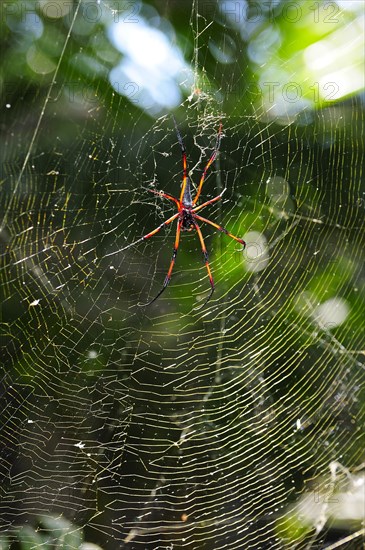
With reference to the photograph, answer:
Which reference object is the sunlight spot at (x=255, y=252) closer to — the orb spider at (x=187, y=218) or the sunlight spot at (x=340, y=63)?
→ the orb spider at (x=187, y=218)

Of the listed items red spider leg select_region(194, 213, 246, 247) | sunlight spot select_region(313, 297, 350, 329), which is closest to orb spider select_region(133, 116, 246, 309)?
red spider leg select_region(194, 213, 246, 247)

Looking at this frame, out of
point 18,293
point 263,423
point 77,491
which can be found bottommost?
point 77,491

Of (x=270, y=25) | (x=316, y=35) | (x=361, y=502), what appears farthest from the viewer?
(x=361, y=502)

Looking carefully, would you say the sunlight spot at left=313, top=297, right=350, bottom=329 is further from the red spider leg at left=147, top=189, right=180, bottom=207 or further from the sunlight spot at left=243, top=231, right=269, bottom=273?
the red spider leg at left=147, top=189, right=180, bottom=207

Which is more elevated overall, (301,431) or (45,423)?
(45,423)

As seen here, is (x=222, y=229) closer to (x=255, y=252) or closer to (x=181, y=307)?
(x=255, y=252)

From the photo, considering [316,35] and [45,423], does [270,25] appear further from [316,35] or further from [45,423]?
[45,423]

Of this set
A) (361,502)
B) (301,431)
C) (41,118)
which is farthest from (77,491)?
(41,118)

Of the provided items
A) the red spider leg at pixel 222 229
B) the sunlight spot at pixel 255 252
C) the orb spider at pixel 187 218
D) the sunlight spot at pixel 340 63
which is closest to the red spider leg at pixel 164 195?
the orb spider at pixel 187 218

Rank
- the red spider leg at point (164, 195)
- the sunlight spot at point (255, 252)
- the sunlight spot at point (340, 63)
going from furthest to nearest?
the sunlight spot at point (255, 252)
the red spider leg at point (164, 195)
the sunlight spot at point (340, 63)
